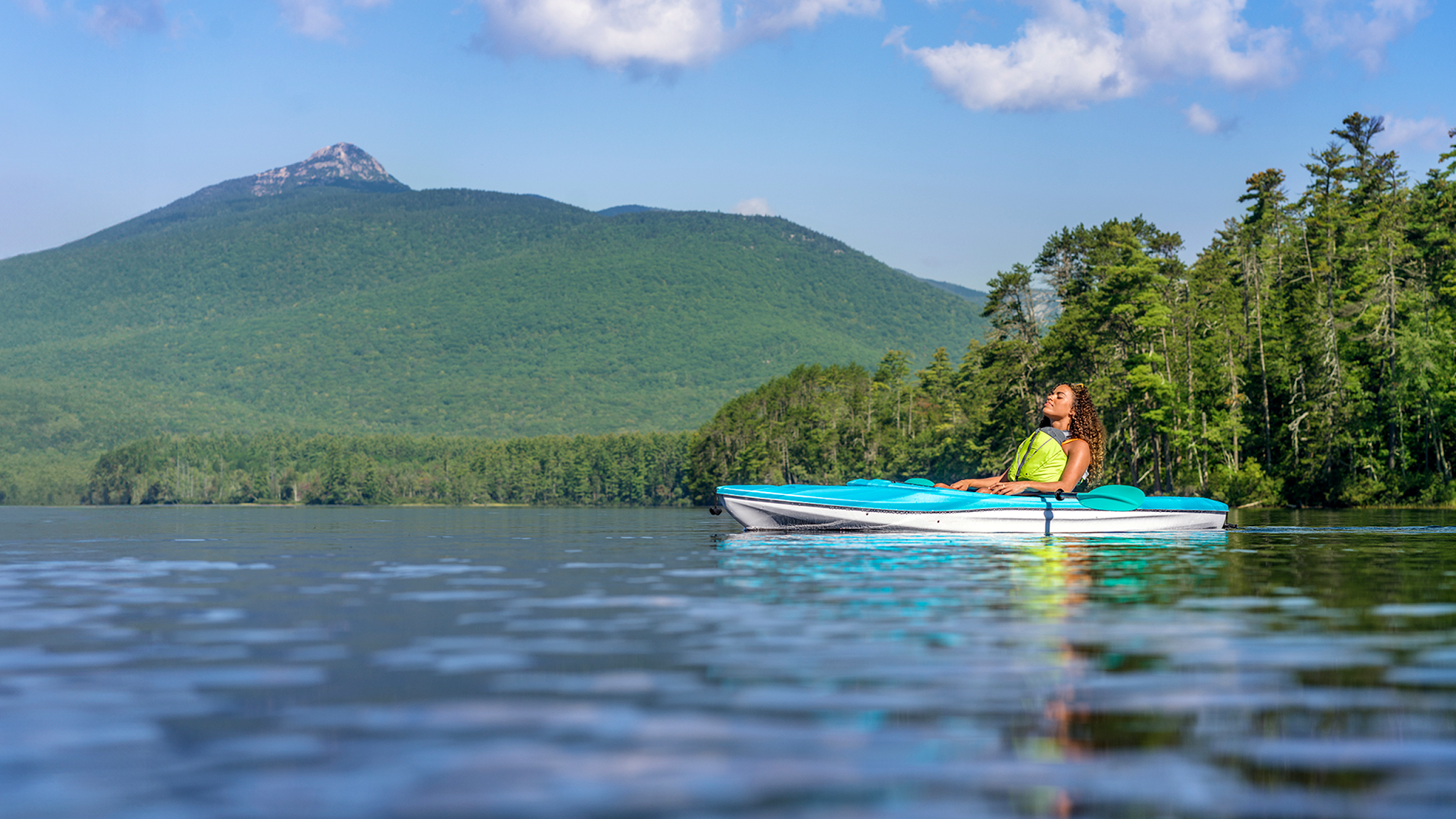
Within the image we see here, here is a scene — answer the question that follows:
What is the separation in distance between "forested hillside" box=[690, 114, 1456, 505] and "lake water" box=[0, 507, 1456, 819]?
48.3 metres

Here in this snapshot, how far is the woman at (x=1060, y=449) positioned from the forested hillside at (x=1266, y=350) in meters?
39.4

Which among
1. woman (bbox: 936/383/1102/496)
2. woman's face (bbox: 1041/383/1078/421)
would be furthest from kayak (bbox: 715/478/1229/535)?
woman's face (bbox: 1041/383/1078/421)

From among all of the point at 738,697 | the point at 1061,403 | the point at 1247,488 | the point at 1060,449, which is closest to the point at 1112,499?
the point at 1060,449

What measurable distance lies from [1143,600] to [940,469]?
265ft

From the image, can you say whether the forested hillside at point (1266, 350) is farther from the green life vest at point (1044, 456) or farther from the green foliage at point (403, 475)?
the green foliage at point (403, 475)

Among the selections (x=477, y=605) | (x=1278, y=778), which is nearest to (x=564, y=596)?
(x=477, y=605)

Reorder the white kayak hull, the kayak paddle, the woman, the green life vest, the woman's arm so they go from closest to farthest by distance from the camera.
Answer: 1. the woman
2. the woman's arm
3. the green life vest
4. the white kayak hull
5. the kayak paddle

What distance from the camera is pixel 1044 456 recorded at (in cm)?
2352

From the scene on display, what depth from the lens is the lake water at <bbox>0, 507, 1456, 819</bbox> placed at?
512 cm

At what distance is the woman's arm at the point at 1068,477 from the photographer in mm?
23062

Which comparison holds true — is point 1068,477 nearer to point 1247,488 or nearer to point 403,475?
point 1247,488

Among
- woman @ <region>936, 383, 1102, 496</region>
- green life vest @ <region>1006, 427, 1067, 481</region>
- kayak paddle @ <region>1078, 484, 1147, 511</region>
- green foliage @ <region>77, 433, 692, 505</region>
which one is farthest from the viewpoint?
green foliage @ <region>77, 433, 692, 505</region>

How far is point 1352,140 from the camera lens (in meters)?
89.0

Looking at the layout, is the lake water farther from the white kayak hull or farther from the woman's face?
the white kayak hull
